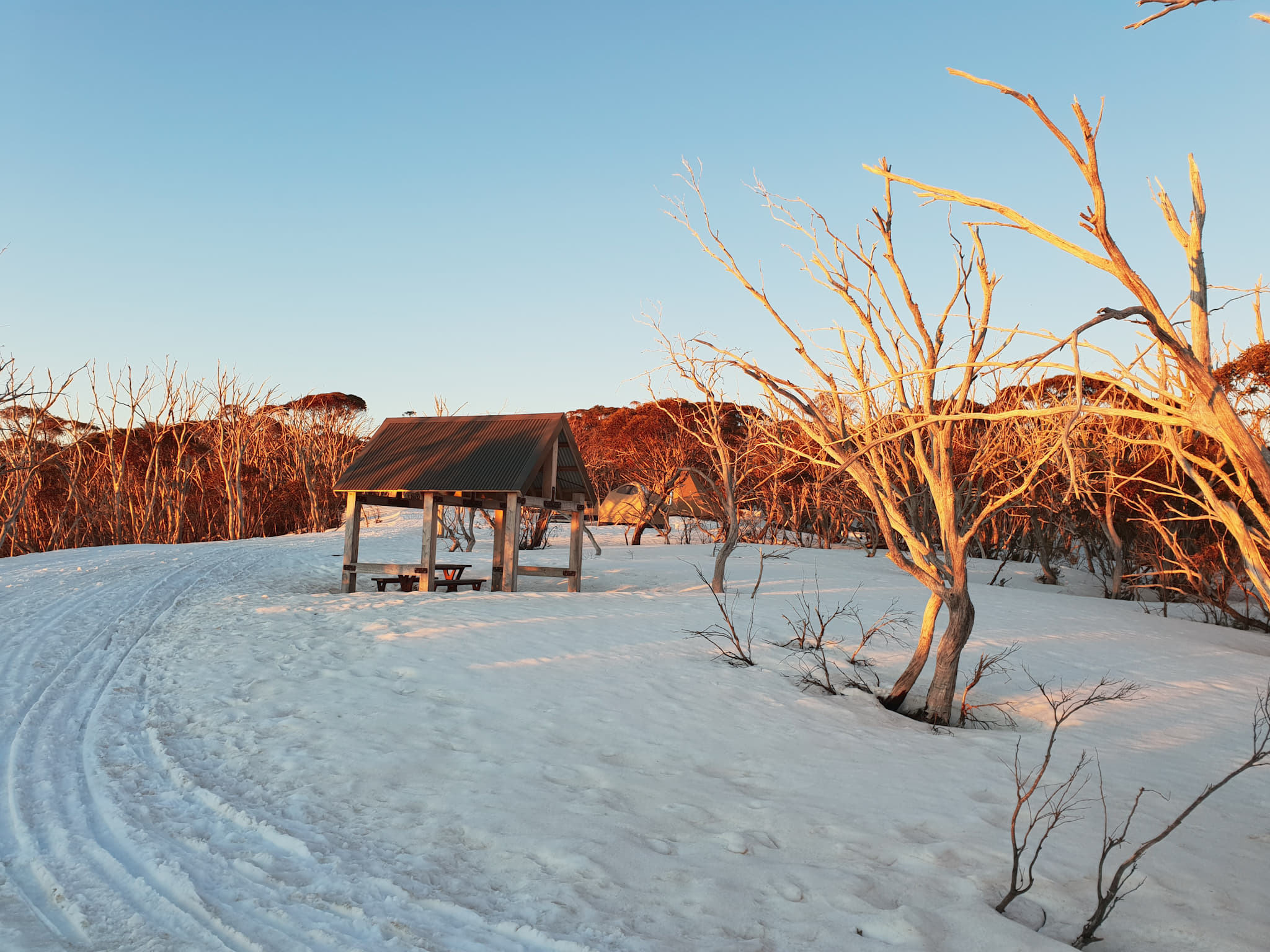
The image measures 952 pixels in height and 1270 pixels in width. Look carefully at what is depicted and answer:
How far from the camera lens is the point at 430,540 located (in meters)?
13.0

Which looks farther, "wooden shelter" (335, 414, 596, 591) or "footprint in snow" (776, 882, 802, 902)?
"wooden shelter" (335, 414, 596, 591)

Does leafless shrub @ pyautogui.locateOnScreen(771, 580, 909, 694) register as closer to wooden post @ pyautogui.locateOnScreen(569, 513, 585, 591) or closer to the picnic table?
wooden post @ pyautogui.locateOnScreen(569, 513, 585, 591)

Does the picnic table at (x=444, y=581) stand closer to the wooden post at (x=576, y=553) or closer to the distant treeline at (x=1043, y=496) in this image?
the wooden post at (x=576, y=553)

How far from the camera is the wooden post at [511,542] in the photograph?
12.4m

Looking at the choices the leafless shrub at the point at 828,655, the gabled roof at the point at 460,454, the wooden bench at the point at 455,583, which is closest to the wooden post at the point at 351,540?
the gabled roof at the point at 460,454

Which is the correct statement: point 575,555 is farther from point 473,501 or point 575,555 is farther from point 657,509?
point 657,509

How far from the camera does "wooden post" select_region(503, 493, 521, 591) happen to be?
488 inches

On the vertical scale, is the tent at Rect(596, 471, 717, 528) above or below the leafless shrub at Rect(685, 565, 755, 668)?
above

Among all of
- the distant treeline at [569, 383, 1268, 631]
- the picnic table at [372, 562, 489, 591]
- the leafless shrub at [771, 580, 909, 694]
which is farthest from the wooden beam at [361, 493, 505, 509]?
the leafless shrub at [771, 580, 909, 694]

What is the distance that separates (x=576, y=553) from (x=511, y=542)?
1.57 m

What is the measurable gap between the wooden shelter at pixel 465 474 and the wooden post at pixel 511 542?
0.05ft

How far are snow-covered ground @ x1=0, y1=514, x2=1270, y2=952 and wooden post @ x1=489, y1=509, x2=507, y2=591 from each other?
456 cm

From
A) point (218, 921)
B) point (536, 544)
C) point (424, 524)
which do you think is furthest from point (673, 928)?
point (536, 544)

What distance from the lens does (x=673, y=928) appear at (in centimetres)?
311
